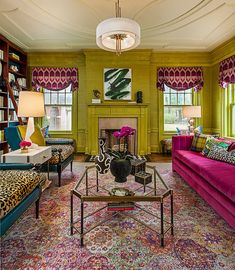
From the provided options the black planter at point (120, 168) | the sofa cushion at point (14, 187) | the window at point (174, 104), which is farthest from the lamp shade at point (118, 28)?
the window at point (174, 104)

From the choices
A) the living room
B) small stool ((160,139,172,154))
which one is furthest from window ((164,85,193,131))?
small stool ((160,139,172,154))

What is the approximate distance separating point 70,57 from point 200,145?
431cm

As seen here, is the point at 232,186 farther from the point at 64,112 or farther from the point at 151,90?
the point at 64,112

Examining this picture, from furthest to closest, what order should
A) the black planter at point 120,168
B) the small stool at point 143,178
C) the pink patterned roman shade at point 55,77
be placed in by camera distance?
the pink patterned roman shade at point 55,77 → the small stool at point 143,178 → the black planter at point 120,168

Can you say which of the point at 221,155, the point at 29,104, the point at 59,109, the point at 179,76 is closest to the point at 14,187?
the point at 29,104

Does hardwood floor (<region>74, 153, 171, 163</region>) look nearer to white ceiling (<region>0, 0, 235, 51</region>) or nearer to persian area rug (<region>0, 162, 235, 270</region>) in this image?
persian area rug (<region>0, 162, 235, 270</region>)

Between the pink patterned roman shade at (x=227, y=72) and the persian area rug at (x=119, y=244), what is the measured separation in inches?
143

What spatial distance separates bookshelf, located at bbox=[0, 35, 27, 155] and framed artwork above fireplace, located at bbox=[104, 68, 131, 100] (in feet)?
7.56

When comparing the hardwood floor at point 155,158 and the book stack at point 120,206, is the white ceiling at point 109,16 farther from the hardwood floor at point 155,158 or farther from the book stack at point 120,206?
the book stack at point 120,206

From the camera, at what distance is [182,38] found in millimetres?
4832

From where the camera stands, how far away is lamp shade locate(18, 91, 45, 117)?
2.73m

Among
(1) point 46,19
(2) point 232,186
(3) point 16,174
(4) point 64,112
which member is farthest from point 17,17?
(2) point 232,186

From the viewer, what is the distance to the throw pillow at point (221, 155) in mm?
2721

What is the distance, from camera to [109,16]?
372 centimetres
